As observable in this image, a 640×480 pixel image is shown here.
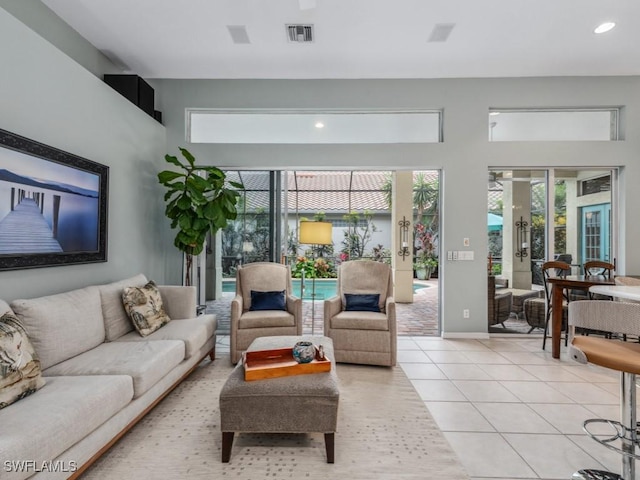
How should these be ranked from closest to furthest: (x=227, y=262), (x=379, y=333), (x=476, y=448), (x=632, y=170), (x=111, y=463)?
1. (x=111, y=463)
2. (x=476, y=448)
3. (x=379, y=333)
4. (x=632, y=170)
5. (x=227, y=262)

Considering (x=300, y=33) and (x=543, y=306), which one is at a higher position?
(x=300, y=33)

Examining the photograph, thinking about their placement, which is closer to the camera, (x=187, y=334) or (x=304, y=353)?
(x=304, y=353)

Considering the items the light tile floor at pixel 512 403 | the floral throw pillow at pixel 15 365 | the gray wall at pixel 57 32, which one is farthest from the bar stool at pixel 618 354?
the gray wall at pixel 57 32

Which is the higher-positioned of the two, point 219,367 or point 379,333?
Result: point 379,333

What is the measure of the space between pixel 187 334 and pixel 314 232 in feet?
5.64

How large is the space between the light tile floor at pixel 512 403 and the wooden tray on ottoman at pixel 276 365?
1001 millimetres

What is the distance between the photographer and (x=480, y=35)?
11.9 ft

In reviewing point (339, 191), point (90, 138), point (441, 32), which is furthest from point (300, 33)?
point (339, 191)

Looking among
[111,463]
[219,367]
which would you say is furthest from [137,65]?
[111,463]

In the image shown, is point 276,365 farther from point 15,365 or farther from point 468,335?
point 468,335

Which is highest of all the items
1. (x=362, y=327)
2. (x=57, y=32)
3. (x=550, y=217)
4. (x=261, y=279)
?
(x=57, y=32)

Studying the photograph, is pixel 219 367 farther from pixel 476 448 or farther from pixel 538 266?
pixel 538 266

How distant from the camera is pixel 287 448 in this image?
6.91ft

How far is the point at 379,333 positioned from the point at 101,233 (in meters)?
2.92
